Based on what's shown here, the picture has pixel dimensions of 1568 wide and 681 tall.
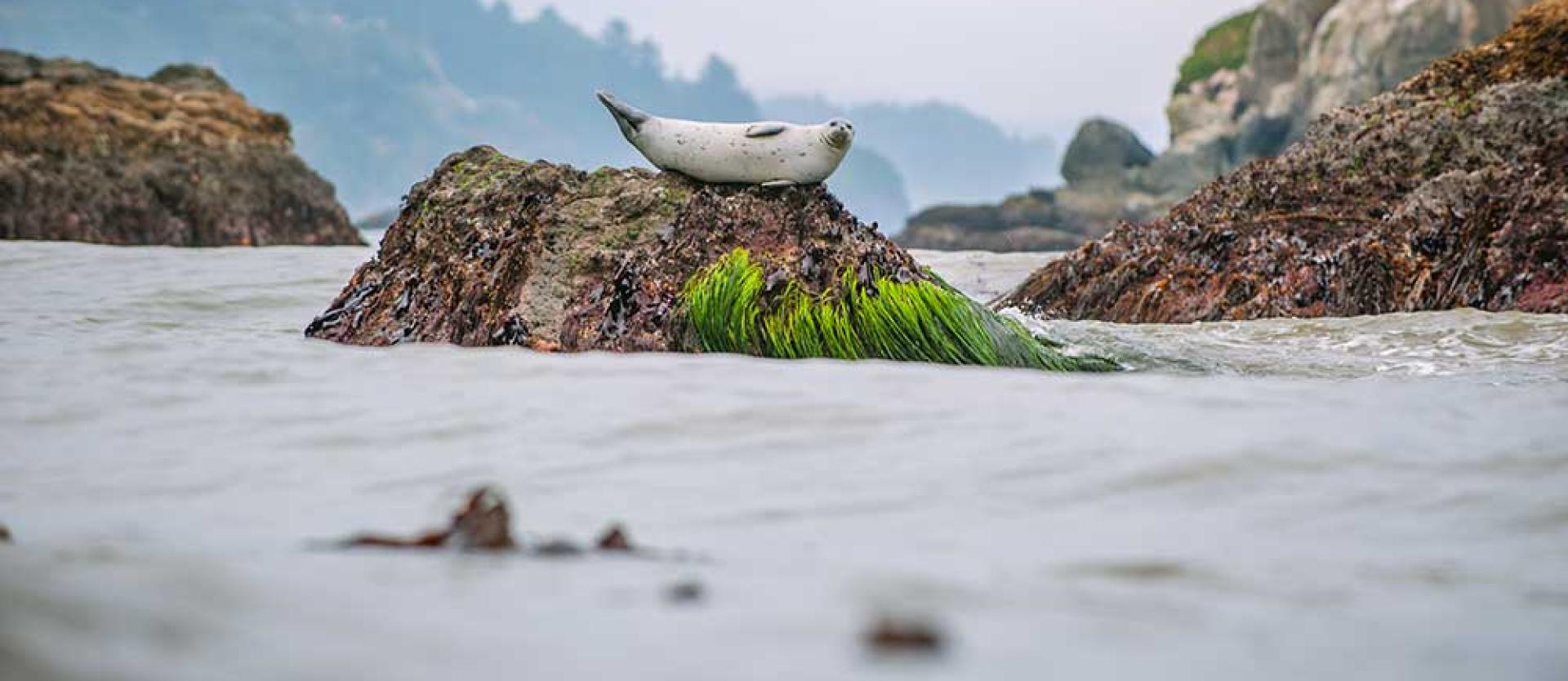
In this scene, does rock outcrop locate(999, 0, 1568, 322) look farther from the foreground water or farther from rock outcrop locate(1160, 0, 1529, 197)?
rock outcrop locate(1160, 0, 1529, 197)

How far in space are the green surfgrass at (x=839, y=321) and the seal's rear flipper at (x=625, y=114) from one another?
1.09 m

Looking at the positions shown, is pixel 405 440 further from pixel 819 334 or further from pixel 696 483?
pixel 819 334

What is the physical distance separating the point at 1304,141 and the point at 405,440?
36.7 ft

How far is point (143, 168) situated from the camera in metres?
21.9

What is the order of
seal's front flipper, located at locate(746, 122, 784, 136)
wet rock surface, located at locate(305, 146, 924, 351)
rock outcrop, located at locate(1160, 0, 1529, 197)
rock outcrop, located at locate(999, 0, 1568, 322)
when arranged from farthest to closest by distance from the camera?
rock outcrop, located at locate(1160, 0, 1529, 197) → rock outcrop, located at locate(999, 0, 1568, 322) → seal's front flipper, located at locate(746, 122, 784, 136) → wet rock surface, located at locate(305, 146, 924, 351)

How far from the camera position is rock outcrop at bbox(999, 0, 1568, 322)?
415 inches

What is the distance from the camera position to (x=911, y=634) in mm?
1992

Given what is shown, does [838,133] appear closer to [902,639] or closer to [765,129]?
[765,129]

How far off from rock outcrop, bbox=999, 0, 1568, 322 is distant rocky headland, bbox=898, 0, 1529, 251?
25.8 m

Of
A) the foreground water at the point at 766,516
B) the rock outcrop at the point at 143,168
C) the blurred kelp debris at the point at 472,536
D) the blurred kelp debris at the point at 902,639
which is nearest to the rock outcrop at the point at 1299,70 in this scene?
the rock outcrop at the point at 143,168

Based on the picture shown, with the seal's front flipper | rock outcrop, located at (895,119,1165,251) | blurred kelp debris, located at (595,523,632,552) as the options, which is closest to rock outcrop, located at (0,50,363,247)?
rock outcrop, located at (895,119,1165,251)

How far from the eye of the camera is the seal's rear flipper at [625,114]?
25.4 ft

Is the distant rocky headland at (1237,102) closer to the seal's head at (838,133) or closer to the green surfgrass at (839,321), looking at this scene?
the seal's head at (838,133)

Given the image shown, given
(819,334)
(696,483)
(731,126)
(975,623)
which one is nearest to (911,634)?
(975,623)
